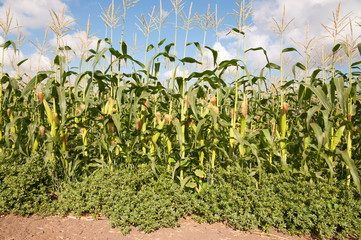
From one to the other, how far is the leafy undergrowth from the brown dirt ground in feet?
0.23

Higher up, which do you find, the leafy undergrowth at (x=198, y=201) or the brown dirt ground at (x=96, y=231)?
the leafy undergrowth at (x=198, y=201)

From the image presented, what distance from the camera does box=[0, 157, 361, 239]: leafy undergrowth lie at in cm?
228

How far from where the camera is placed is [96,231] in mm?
2271

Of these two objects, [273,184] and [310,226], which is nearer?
[310,226]

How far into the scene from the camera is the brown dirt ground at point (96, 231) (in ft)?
7.17

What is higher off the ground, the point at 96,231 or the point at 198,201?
the point at 198,201

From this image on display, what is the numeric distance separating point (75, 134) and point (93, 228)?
125cm

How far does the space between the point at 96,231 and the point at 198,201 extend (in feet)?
3.52

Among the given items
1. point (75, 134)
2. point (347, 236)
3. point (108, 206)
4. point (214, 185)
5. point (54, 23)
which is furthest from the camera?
point (75, 134)

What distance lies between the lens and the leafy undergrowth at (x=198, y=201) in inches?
89.8

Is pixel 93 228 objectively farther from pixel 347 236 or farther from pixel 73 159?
pixel 347 236

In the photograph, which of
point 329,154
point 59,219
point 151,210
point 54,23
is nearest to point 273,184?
point 329,154

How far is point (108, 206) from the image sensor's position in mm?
2439

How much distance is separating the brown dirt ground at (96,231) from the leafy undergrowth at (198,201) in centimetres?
7
